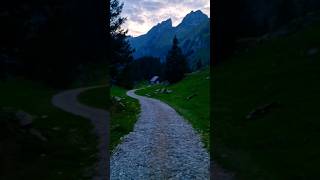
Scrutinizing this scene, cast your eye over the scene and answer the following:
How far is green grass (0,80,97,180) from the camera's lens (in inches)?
584

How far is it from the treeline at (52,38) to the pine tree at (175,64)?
7093cm

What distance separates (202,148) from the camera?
22.2 metres

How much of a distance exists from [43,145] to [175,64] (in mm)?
76981

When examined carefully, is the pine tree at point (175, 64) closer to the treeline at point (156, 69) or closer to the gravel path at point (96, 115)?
the treeline at point (156, 69)

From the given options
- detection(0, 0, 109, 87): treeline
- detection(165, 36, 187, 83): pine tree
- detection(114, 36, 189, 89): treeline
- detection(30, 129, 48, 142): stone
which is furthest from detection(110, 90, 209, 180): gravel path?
detection(165, 36, 187, 83): pine tree

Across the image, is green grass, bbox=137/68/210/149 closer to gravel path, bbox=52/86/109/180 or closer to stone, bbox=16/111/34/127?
gravel path, bbox=52/86/109/180

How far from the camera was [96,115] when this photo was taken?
63.2 feet

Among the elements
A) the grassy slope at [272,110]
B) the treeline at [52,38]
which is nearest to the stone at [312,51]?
the grassy slope at [272,110]

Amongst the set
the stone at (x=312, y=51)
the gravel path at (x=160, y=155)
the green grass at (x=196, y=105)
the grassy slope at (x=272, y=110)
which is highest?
the stone at (x=312, y=51)

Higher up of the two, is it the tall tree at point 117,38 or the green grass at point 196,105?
the tall tree at point 117,38

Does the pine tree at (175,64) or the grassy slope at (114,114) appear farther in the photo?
the pine tree at (175,64)

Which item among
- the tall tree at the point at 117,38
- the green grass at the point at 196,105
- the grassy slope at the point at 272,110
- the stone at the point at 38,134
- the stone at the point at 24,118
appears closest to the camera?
the stone at the point at 24,118

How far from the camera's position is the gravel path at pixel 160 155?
1723cm

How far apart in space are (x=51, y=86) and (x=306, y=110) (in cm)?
1349
